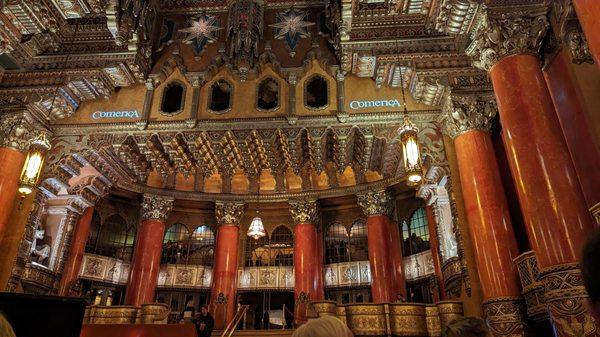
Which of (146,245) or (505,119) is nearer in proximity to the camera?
(505,119)

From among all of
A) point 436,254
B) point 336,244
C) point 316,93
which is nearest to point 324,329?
point 316,93

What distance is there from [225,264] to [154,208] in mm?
3800

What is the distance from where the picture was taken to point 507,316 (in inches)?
298

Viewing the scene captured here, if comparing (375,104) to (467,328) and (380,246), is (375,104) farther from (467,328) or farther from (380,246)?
(467,328)

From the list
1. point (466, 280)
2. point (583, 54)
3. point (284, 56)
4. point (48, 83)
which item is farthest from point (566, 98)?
point (48, 83)

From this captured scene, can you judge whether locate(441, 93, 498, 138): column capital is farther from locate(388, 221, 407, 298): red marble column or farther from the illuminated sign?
the illuminated sign

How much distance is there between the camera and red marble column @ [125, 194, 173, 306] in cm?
1616

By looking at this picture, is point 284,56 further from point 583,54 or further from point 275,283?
point 275,283

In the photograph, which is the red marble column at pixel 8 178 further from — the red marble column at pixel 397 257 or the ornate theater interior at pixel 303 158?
the red marble column at pixel 397 257

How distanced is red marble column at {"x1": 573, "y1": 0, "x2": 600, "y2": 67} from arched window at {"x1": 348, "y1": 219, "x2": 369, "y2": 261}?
1417cm

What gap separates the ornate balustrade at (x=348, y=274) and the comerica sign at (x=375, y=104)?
337 inches

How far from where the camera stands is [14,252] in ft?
34.3

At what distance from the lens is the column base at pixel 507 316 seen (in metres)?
7.46

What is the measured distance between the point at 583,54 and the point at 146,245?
15622 mm
